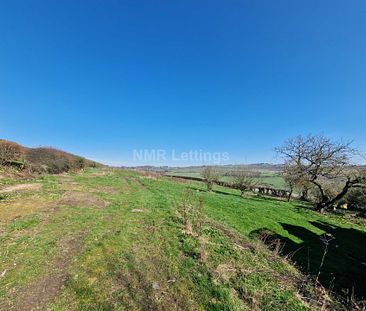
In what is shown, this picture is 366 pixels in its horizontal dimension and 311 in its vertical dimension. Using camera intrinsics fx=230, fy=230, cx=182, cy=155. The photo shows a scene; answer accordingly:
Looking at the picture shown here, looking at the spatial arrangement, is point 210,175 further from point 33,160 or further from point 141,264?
point 141,264

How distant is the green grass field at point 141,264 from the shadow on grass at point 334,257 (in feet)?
0.25

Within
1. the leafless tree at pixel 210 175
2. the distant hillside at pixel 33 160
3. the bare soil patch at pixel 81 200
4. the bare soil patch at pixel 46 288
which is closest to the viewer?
the bare soil patch at pixel 46 288

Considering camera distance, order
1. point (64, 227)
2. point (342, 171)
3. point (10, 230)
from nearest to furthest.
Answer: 1. point (10, 230)
2. point (64, 227)
3. point (342, 171)

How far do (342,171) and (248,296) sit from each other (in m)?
25.3

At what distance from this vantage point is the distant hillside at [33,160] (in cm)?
2128

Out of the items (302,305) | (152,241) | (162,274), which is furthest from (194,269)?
(302,305)

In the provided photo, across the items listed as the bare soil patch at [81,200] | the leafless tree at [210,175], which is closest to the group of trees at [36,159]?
the bare soil patch at [81,200]

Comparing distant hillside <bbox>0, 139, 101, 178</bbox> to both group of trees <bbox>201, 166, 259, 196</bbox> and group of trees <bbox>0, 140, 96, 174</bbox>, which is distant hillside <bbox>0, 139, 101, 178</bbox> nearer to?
group of trees <bbox>0, 140, 96, 174</bbox>

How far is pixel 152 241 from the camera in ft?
27.5

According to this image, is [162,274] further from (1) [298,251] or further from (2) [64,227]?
(1) [298,251]

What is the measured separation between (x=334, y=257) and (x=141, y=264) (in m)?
10.6

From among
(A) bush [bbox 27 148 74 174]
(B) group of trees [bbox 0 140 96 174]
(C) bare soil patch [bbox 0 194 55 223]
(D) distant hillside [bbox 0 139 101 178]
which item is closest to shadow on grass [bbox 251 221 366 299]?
(C) bare soil patch [bbox 0 194 55 223]

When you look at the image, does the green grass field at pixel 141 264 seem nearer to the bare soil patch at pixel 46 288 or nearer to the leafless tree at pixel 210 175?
the bare soil patch at pixel 46 288

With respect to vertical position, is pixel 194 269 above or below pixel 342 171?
below
